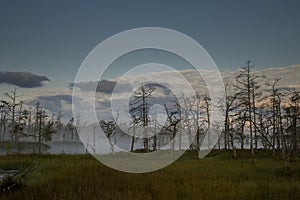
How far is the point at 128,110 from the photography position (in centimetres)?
4131

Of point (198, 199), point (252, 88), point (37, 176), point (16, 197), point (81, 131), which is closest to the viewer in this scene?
point (16, 197)

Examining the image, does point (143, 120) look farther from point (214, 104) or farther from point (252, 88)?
point (252, 88)

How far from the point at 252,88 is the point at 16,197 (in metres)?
31.2

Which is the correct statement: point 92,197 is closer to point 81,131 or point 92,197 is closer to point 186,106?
point 186,106

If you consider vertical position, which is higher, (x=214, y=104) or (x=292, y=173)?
(x=214, y=104)

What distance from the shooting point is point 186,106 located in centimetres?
4328

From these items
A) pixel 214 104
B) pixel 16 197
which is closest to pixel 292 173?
pixel 16 197

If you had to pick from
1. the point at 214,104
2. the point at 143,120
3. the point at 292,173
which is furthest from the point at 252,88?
the point at 292,173

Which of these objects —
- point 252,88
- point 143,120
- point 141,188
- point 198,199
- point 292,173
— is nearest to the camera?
point 198,199

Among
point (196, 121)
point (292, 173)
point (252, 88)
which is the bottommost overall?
point (292, 173)

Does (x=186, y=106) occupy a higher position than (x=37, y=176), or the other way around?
(x=186, y=106)

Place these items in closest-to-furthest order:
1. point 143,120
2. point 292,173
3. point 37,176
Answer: point 37,176 < point 292,173 < point 143,120

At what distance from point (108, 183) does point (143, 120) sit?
3106 cm

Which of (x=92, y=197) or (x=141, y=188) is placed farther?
(x=141, y=188)
